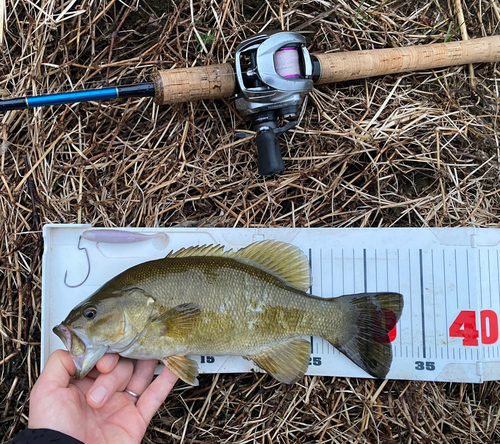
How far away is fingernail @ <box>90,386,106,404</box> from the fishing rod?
1.54m

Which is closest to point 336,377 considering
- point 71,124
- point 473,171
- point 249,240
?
point 249,240

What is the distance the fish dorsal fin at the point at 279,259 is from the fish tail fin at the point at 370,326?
0.26 metres

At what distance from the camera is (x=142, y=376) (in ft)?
8.20

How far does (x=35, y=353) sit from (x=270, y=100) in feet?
7.35

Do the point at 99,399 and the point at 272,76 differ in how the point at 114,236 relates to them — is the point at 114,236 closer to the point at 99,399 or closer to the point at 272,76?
the point at 99,399

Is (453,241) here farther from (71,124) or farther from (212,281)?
(71,124)

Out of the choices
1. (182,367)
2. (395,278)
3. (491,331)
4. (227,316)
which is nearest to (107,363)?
(182,367)

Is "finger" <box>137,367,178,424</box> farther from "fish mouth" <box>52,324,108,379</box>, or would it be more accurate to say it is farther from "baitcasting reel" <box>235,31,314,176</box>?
"baitcasting reel" <box>235,31,314,176</box>

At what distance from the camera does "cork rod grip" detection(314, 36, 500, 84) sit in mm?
2654

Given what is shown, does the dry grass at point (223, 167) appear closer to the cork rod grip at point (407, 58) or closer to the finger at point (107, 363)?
the cork rod grip at point (407, 58)

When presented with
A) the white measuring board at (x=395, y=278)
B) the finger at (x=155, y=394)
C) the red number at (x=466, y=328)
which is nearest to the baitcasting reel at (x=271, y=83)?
the white measuring board at (x=395, y=278)

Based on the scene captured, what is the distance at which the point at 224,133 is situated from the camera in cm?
280

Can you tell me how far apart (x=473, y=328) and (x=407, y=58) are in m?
1.80

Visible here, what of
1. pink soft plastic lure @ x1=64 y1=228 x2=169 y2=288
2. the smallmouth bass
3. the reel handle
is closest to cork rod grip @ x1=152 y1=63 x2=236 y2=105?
the reel handle
